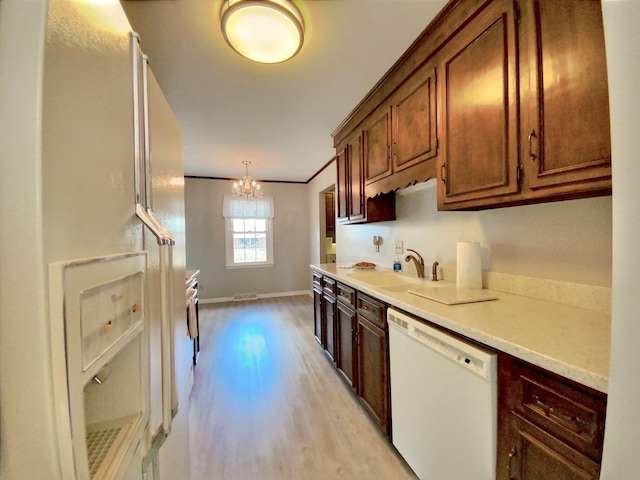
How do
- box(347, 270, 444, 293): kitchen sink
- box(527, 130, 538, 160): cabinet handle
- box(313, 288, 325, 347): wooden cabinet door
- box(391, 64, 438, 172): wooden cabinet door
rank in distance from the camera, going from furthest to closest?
box(313, 288, 325, 347): wooden cabinet door
box(347, 270, 444, 293): kitchen sink
box(391, 64, 438, 172): wooden cabinet door
box(527, 130, 538, 160): cabinet handle

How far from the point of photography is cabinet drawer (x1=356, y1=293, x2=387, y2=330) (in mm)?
1628

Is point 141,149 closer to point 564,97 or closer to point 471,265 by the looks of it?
point 564,97

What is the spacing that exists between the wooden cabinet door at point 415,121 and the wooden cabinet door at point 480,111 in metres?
0.10

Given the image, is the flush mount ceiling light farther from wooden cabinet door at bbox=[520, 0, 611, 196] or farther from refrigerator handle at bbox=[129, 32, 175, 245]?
wooden cabinet door at bbox=[520, 0, 611, 196]

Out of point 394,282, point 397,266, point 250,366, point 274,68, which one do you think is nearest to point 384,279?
point 394,282

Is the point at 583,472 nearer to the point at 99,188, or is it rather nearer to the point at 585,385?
the point at 585,385

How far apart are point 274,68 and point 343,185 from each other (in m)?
1.40

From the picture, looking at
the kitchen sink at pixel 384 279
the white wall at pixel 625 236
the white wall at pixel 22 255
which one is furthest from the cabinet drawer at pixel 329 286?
the white wall at pixel 22 255

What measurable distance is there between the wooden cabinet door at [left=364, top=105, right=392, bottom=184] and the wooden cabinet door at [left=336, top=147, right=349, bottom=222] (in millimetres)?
441

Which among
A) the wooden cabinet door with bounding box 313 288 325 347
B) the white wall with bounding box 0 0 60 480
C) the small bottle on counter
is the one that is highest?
the white wall with bounding box 0 0 60 480

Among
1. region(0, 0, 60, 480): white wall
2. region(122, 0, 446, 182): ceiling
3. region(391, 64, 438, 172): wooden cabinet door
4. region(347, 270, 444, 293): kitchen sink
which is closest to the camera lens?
region(0, 0, 60, 480): white wall

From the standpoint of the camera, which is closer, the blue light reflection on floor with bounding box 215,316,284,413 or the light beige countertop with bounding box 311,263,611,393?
the light beige countertop with bounding box 311,263,611,393

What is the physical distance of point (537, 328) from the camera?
0.99 meters

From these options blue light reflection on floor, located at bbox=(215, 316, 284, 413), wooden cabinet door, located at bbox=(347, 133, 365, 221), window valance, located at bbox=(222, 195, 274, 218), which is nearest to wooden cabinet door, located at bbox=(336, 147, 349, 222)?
wooden cabinet door, located at bbox=(347, 133, 365, 221)
